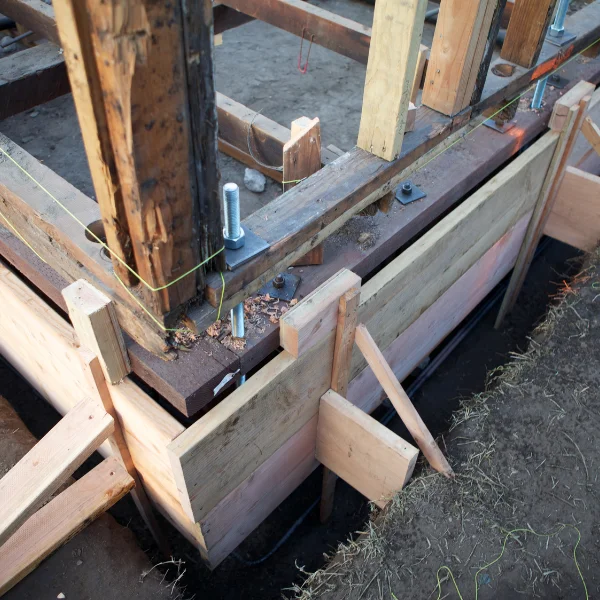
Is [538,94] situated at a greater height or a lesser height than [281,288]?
greater

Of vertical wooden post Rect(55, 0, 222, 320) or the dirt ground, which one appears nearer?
vertical wooden post Rect(55, 0, 222, 320)

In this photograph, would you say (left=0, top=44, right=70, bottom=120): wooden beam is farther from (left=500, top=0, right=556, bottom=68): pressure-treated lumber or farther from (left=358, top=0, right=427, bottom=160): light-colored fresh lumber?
(left=500, top=0, right=556, bottom=68): pressure-treated lumber

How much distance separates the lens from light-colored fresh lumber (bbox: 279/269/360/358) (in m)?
2.03

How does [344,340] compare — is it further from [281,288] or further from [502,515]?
[502,515]

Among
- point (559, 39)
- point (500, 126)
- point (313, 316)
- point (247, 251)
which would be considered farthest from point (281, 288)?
point (559, 39)

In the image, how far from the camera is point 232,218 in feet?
5.43

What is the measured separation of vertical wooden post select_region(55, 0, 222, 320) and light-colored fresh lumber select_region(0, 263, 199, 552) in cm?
59

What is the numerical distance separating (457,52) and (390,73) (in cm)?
48

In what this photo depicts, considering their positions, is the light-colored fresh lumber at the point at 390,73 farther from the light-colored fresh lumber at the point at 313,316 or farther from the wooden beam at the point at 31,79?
the wooden beam at the point at 31,79

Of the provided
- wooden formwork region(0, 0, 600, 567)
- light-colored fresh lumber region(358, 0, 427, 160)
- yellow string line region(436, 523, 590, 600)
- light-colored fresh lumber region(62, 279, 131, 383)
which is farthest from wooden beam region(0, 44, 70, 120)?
yellow string line region(436, 523, 590, 600)

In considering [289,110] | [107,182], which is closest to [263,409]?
[107,182]

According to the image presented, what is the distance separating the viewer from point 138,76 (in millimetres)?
1099

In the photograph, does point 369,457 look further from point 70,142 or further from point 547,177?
point 70,142

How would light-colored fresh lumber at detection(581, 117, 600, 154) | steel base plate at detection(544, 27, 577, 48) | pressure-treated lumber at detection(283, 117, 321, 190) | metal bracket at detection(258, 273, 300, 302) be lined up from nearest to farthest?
1. pressure-treated lumber at detection(283, 117, 321, 190)
2. metal bracket at detection(258, 273, 300, 302)
3. steel base plate at detection(544, 27, 577, 48)
4. light-colored fresh lumber at detection(581, 117, 600, 154)
